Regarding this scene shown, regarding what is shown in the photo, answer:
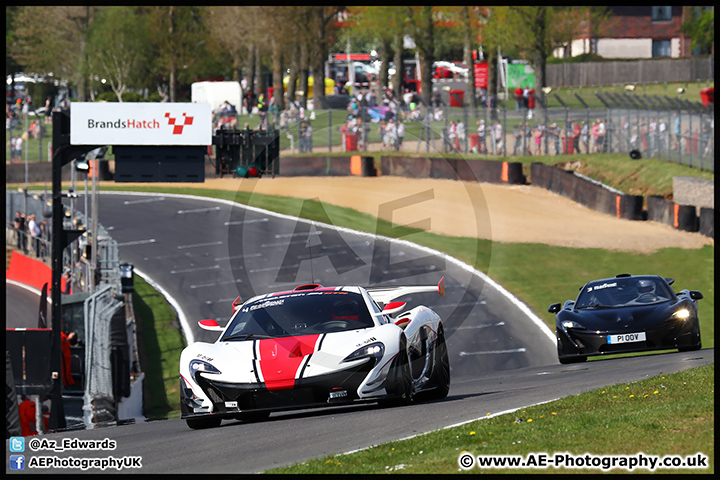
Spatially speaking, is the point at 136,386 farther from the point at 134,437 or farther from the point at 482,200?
the point at 482,200

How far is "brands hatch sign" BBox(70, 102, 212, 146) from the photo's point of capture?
59.8 feet

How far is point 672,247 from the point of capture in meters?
27.8

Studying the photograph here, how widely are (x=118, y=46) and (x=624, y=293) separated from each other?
5827 cm

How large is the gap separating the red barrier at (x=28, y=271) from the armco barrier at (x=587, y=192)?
1824cm

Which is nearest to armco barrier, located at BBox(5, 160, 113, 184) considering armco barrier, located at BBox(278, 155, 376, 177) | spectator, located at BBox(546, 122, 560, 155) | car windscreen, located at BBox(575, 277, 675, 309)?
armco barrier, located at BBox(278, 155, 376, 177)

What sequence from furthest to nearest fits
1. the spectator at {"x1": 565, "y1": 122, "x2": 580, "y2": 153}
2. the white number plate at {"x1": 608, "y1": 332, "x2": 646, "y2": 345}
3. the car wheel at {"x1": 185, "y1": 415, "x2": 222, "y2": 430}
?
the spectator at {"x1": 565, "y1": 122, "x2": 580, "y2": 153} → the white number plate at {"x1": 608, "y1": 332, "x2": 646, "y2": 345} → the car wheel at {"x1": 185, "y1": 415, "x2": 222, "y2": 430}

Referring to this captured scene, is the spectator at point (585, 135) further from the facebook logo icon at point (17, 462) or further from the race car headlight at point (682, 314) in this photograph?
the facebook logo icon at point (17, 462)

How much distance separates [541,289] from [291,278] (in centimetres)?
675

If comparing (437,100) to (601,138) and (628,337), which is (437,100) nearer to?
(601,138)

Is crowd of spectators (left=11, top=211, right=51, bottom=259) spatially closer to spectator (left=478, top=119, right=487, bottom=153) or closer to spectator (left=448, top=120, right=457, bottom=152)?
spectator (left=448, top=120, right=457, bottom=152)

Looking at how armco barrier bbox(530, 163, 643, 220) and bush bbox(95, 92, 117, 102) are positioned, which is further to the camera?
bush bbox(95, 92, 117, 102)

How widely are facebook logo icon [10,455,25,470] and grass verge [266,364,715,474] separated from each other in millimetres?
2139

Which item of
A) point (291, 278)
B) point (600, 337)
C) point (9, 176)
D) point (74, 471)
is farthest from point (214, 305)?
point (9, 176)

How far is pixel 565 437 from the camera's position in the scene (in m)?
7.25
